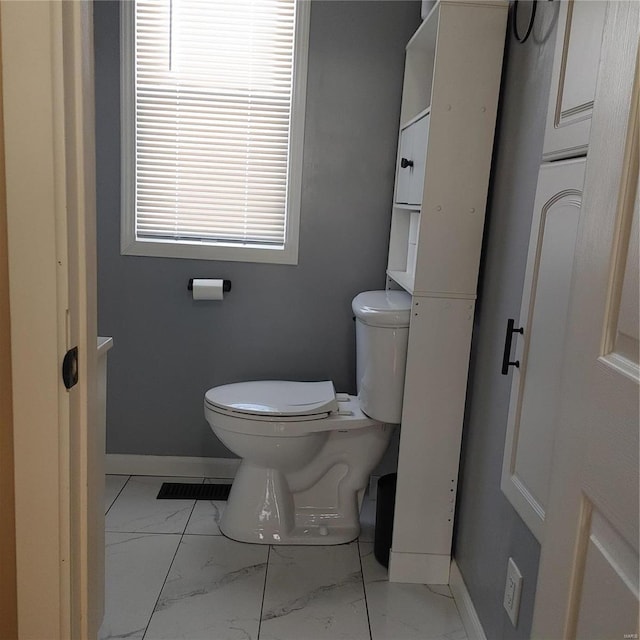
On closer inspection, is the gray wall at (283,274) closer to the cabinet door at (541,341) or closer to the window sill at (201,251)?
the window sill at (201,251)

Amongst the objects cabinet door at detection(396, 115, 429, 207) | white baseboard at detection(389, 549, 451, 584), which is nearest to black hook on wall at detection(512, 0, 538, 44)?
cabinet door at detection(396, 115, 429, 207)

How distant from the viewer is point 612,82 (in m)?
0.84

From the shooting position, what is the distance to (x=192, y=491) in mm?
2719

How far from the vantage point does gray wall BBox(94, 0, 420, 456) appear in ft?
8.34

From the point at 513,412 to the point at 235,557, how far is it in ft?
3.88

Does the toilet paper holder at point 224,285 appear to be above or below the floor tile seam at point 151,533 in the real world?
above

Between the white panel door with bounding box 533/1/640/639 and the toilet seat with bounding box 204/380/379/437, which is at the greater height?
the white panel door with bounding box 533/1/640/639

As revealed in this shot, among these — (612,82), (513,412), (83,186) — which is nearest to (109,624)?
(513,412)

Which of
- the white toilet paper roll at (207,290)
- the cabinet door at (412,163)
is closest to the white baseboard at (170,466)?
the white toilet paper roll at (207,290)

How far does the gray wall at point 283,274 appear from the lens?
2.54m

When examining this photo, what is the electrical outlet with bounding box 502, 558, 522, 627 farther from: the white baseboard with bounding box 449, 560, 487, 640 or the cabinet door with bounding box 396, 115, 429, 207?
the cabinet door with bounding box 396, 115, 429, 207

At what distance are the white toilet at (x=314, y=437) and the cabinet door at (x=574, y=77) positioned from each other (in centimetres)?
81

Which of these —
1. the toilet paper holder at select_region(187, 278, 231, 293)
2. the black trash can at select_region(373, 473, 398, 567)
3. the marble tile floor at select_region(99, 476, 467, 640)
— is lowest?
the marble tile floor at select_region(99, 476, 467, 640)

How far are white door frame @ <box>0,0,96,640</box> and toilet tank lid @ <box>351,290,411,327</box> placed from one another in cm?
119
